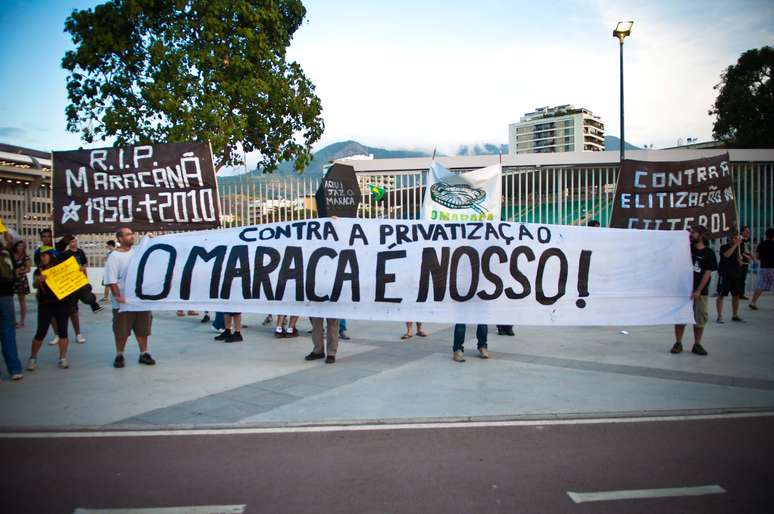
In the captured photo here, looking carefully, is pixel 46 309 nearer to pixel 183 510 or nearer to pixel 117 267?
pixel 117 267

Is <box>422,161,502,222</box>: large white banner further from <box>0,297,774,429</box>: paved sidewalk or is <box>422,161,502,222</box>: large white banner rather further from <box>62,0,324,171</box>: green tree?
<box>62,0,324,171</box>: green tree

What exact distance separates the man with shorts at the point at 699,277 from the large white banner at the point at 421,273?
264 millimetres

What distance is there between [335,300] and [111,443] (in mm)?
3521

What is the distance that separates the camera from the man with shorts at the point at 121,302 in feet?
24.9

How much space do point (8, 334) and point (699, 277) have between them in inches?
384

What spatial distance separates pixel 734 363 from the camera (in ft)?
25.8

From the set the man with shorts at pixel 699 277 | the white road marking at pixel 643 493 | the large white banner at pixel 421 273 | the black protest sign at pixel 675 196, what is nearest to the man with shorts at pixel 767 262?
the black protest sign at pixel 675 196

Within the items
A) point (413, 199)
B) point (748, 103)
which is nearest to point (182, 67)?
point (413, 199)

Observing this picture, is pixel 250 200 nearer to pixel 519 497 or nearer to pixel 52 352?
pixel 52 352

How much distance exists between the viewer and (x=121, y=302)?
7598 mm

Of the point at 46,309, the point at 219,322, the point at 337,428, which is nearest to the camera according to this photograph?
the point at 337,428

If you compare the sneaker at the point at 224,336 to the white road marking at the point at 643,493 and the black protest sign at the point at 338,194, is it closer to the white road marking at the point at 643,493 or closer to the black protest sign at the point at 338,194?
the black protest sign at the point at 338,194

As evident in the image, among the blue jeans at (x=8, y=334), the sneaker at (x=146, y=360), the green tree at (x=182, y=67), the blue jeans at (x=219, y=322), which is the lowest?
the sneaker at (x=146, y=360)

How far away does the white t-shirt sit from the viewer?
7555mm
